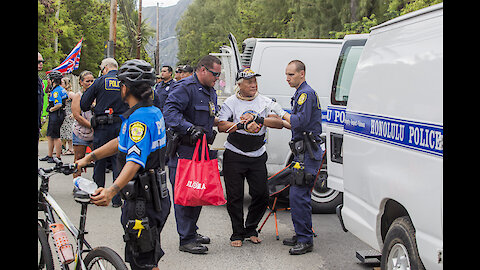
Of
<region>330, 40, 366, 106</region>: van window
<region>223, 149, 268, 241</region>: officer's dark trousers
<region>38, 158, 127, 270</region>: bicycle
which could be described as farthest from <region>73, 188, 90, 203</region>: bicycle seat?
<region>330, 40, 366, 106</region>: van window

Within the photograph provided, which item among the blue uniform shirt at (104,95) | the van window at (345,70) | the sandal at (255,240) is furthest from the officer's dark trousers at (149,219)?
the blue uniform shirt at (104,95)

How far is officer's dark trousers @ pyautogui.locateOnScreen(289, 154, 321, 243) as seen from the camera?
6406 mm

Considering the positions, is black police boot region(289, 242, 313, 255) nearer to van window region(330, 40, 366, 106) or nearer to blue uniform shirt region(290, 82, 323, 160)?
blue uniform shirt region(290, 82, 323, 160)

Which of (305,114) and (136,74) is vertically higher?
(136,74)

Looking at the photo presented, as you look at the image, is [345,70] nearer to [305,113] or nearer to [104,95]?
[305,113]

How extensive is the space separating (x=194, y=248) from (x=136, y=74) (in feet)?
8.66

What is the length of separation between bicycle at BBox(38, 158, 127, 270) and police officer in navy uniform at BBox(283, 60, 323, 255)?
2737mm

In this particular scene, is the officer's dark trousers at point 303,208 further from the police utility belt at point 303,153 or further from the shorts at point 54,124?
the shorts at point 54,124

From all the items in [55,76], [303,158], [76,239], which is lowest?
[76,239]

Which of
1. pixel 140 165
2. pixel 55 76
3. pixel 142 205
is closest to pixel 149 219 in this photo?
pixel 142 205

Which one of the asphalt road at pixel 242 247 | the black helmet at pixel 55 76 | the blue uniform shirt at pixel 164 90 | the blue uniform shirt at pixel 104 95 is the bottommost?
the asphalt road at pixel 242 247

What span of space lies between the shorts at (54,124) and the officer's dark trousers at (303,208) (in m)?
7.09

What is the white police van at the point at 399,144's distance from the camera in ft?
12.2

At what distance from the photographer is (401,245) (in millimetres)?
4203
